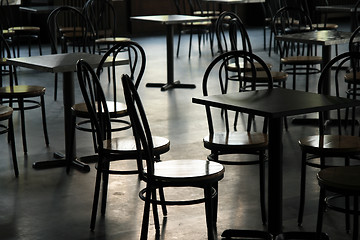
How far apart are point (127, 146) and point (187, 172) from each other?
0.61 metres

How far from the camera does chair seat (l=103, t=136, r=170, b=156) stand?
3.46 m

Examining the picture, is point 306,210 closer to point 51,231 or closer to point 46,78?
point 51,231

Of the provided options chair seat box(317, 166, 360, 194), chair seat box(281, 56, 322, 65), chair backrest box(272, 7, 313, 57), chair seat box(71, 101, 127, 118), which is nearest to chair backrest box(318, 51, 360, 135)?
chair seat box(281, 56, 322, 65)

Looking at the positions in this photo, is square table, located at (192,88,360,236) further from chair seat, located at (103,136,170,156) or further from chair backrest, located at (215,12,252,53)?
chair backrest, located at (215,12,252,53)

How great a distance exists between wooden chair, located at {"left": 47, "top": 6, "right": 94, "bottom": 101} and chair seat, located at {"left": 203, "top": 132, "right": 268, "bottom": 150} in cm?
283

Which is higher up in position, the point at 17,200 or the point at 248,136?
the point at 248,136

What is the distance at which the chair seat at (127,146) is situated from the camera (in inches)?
136

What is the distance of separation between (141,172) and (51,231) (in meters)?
0.61

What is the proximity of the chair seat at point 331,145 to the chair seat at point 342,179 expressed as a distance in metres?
0.33

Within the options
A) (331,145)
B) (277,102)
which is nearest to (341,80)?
(331,145)

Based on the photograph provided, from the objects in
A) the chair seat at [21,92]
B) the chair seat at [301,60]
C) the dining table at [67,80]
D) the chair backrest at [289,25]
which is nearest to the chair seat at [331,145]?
the dining table at [67,80]

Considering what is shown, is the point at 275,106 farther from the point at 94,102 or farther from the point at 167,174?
the point at 94,102

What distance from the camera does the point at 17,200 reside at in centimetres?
394

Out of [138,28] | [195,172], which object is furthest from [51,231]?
[138,28]
